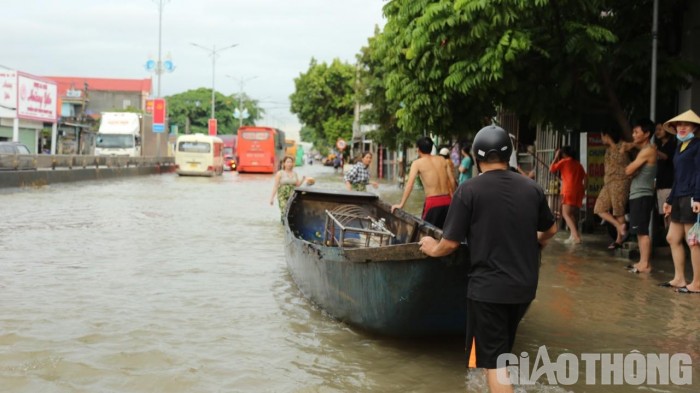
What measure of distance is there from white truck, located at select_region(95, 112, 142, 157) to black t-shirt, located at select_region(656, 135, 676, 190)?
3251 centimetres

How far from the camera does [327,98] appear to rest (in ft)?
188

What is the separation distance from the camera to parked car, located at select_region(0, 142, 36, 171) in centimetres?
2234

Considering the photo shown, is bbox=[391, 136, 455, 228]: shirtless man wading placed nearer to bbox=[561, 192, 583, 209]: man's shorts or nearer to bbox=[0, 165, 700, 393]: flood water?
bbox=[0, 165, 700, 393]: flood water

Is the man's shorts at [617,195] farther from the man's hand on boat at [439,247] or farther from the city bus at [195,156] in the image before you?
the city bus at [195,156]

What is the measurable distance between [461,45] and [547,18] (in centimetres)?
120

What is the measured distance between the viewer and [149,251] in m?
10.9

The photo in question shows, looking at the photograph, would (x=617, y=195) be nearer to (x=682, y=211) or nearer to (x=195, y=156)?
(x=682, y=211)

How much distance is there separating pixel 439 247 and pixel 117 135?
36.8 metres

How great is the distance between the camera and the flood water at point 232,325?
16.8 ft

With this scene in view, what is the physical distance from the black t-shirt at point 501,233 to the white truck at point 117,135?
36.4 metres

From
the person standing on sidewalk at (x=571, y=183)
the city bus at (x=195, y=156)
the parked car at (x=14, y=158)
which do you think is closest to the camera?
the person standing on sidewalk at (x=571, y=183)

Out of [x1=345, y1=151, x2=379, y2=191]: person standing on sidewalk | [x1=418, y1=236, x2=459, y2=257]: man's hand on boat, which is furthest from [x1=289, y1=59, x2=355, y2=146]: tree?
[x1=418, y1=236, x2=459, y2=257]: man's hand on boat

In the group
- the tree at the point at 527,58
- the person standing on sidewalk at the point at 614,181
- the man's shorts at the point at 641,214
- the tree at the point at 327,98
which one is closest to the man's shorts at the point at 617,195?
the person standing on sidewalk at the point at 614,181

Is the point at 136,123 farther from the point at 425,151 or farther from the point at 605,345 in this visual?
the point at 605,345
